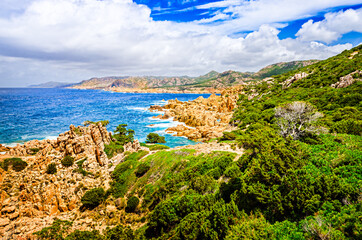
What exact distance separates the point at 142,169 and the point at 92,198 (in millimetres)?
7384

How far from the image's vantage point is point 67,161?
23.2 m

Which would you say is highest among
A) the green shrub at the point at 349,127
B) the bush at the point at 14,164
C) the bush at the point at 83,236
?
the green shrub at the point at 349,127

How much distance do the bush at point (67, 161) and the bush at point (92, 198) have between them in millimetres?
5331

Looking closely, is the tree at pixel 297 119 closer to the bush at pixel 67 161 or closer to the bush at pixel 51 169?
the bush at pixel 67 161

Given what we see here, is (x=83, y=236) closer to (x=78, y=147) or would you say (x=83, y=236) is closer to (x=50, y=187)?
(x=50, y=187)

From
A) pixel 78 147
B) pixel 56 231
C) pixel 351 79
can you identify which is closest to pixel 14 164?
pixel 78 147

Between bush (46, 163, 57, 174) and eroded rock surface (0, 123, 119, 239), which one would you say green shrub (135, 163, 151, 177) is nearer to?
eroded rock surface (0, 123, 119, 239)

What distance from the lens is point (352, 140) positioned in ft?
48.5

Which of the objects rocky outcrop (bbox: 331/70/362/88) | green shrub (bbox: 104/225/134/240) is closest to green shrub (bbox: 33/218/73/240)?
green shrub (bbox: 104/225/134/240)

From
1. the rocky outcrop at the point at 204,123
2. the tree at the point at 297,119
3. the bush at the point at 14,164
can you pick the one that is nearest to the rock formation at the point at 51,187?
the bush at the point at 14,164

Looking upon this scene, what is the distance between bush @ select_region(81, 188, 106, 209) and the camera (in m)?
20.5

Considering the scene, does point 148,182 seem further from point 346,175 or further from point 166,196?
point 346,175

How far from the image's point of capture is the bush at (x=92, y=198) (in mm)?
20508

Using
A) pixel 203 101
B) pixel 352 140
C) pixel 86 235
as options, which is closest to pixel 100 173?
pixel 86 235
